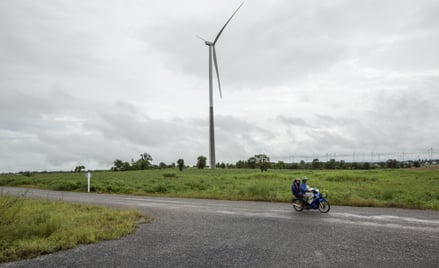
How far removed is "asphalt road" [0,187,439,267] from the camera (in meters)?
5.89

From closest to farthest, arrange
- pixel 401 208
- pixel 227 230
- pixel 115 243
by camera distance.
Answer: pixel 115 243, pixel 227 230, pixel 401 208

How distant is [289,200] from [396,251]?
1039cm

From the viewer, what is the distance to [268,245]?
699cm

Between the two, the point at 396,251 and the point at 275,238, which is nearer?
the point at 396,251

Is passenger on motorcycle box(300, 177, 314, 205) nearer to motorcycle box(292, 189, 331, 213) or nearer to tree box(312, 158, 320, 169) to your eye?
motorcycle box(292, 189, 331, 213)

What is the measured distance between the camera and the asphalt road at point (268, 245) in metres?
5.89

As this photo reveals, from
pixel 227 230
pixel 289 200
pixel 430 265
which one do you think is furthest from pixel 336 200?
pixel 430 265

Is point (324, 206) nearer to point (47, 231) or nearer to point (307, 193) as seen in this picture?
point (307, 193)

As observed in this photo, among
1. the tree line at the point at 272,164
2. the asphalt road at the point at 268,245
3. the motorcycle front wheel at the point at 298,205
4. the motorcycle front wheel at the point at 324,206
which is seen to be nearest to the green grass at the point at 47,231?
the asphalt road at the point at 268,245

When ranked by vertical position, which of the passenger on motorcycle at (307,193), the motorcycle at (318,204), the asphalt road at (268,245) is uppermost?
the passenger on motorcycle at (307,193)

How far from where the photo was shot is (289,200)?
16688 millimetres

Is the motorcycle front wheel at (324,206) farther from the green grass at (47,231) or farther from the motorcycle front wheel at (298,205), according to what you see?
the green grass at (47,231)

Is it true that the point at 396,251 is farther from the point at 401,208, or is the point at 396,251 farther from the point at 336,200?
the point at 336,200

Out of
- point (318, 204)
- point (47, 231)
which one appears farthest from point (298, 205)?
point (47, 231)
